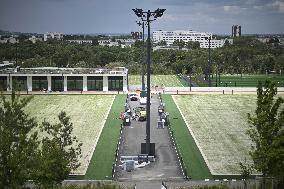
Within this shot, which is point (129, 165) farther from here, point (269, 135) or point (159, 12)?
point (269, 135)

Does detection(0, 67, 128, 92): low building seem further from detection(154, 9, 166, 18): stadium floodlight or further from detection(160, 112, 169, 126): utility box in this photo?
detection(154, 9, 166, 18): stadium floodlight

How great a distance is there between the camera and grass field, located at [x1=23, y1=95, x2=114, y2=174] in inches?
1339

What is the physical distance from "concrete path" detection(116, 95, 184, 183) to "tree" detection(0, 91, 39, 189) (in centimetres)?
873

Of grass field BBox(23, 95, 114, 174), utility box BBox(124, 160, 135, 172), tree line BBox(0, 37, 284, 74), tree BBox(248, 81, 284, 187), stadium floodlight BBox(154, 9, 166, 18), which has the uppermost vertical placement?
stadium floodlight BBox(154, 9, 166, 18)

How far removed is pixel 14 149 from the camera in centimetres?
1716

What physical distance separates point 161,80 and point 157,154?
159 ft

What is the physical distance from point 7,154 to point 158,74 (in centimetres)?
7241

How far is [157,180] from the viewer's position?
80.6 feet

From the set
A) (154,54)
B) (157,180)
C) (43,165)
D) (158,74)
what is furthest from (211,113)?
(154,54)

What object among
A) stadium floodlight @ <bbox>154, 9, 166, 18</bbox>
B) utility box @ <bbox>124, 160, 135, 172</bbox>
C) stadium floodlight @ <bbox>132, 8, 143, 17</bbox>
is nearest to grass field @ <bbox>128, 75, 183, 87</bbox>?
utility box @ <bbox>124, 160, 135, 172</bbox>

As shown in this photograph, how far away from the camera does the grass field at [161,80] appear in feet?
235

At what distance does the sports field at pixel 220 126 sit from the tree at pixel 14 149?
12.8m

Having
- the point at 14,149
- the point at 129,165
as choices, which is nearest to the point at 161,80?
the point at 129,165

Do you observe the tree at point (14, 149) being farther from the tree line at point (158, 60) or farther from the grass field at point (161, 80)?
the tree line at point (158, 60)
